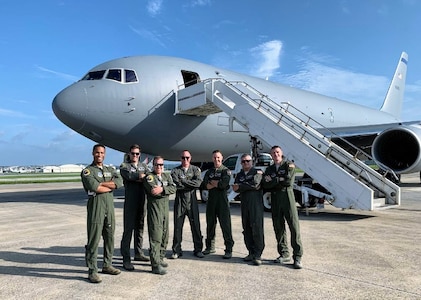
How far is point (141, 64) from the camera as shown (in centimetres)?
1188

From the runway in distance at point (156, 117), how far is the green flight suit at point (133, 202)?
228 inches

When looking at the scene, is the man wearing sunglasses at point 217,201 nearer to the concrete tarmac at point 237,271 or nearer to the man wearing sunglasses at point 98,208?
the concrete tarmac at point 237,271

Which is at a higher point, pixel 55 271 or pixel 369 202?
pixel 369 202

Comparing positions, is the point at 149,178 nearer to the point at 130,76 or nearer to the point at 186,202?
the point at 186,202

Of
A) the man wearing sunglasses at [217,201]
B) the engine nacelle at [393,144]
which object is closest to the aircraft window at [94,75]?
the man wearing sunglasses at [217,201]

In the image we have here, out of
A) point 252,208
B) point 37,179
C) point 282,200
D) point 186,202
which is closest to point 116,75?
point 186,202

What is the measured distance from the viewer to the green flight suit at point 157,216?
486 centimetres

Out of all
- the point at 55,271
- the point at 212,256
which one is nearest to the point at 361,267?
the point at 212,256

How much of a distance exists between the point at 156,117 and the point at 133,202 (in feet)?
21.2

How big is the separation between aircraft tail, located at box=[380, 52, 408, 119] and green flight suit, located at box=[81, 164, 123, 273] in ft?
88.8

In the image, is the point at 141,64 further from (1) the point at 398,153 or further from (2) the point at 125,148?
(1) the point at 398,153

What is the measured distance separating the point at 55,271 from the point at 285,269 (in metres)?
2.97

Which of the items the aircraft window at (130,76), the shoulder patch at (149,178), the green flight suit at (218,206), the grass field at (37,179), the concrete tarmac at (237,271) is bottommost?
the concrete tarmac at (237,271)

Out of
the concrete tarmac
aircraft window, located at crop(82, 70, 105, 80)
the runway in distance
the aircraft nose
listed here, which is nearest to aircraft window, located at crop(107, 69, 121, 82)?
the runway in distance
